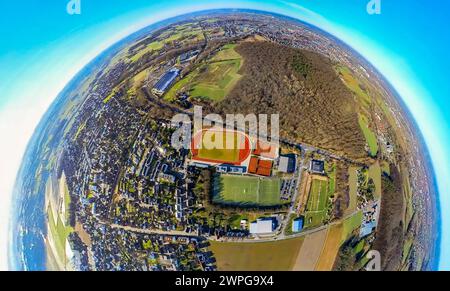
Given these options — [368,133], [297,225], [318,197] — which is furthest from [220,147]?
[368,133]

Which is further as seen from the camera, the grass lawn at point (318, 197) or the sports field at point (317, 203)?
the grass lawn at point (318, 197)

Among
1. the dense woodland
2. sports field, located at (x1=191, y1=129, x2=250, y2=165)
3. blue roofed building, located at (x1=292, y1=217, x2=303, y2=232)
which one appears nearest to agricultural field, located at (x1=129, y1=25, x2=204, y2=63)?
the dense woodland

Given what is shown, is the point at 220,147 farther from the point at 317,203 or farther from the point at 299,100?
the point at 317,203

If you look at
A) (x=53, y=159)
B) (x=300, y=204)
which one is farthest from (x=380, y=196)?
(x=53, y=159)

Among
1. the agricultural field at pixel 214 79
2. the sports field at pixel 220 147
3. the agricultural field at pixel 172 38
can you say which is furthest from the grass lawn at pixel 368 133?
the agricultural field at pixel 172 38

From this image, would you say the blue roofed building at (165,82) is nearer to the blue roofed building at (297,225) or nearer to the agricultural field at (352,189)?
the blue roofed building at (297,225)

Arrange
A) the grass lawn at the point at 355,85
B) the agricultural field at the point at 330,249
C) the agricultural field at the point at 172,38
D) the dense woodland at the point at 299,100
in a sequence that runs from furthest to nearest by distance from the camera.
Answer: the agricultural field at the point at 172,38
the grass lawn at the point at 355,85
the dense woodland at the point at 299,100
the agricultural field at the point at 330,249

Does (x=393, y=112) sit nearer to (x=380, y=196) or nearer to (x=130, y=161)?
(x=380, y=196)
